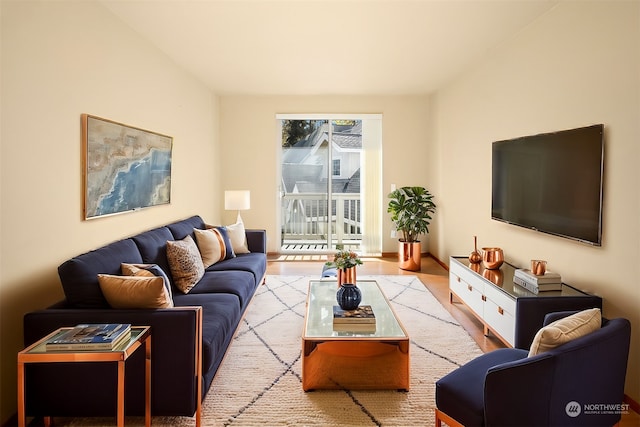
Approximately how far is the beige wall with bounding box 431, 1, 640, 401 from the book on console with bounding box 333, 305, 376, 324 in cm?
148

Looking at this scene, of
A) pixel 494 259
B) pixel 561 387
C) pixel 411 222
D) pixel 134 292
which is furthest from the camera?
pixel 411 222

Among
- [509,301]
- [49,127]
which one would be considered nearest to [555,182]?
[509,301]

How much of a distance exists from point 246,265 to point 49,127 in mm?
2084

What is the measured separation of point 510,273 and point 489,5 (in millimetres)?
2130

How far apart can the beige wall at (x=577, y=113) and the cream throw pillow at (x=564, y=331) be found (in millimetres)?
811

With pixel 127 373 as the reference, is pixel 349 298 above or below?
above

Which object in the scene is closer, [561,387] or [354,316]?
[561,387]

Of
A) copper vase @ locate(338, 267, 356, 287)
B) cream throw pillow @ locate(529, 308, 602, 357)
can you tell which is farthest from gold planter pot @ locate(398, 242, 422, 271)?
cream throw pillow @ locate(529, 308, 602, 357)

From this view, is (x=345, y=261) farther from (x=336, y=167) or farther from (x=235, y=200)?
(x=336, y=167)

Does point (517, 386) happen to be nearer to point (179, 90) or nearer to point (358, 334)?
point (358, 334)

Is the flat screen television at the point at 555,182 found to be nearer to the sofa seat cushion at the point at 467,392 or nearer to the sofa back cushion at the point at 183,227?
the sofa seat cushion at the point at 467,392

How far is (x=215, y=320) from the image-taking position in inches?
98.0

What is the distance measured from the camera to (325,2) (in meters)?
2.94

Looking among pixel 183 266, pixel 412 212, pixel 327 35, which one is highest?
pixel 327 35
